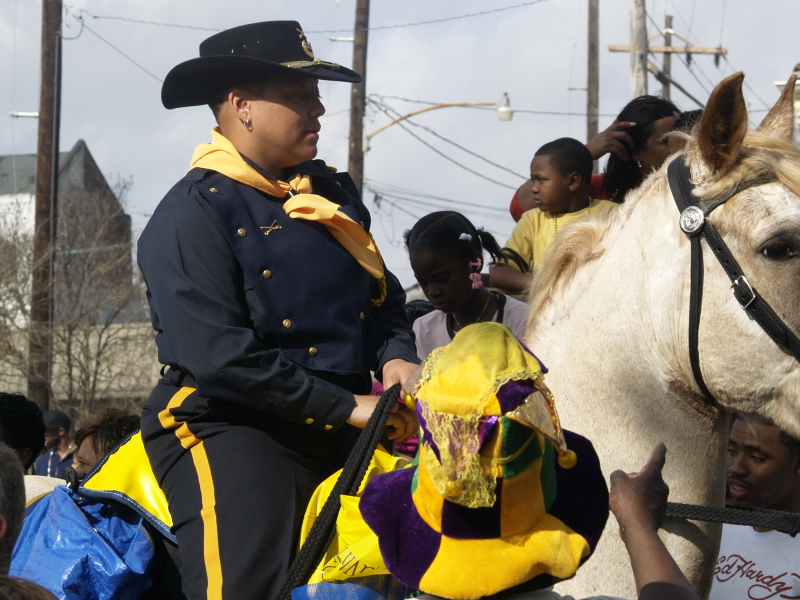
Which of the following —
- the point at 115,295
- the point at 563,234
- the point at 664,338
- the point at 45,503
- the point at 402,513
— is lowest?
the point at 115,295

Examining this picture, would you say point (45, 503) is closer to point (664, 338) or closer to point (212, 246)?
point (212, 246)

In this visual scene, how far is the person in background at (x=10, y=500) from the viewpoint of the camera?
8.00ft

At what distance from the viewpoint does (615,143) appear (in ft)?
16.2

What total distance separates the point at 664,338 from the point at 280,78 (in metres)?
1.39

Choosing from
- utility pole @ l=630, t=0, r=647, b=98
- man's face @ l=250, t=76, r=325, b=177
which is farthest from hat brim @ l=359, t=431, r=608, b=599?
utility pole @ l=630, t=0, r=647, b=98

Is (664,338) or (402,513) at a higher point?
(664,338)

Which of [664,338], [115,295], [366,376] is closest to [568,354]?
[664,338]

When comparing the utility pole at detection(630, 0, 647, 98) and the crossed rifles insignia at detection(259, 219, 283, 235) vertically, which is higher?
→ the utility pole at detection(630, 0, 647, 98)

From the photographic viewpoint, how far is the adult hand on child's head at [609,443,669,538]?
6.30ft

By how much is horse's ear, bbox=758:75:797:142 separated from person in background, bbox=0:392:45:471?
13.5 ft

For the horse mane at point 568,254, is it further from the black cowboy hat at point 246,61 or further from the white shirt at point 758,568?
the white shirt at point 758,568

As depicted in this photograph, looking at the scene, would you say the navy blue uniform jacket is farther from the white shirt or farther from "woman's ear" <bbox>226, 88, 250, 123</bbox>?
the white shirt

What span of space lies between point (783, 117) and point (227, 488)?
199 cm

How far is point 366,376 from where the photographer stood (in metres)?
2.89
